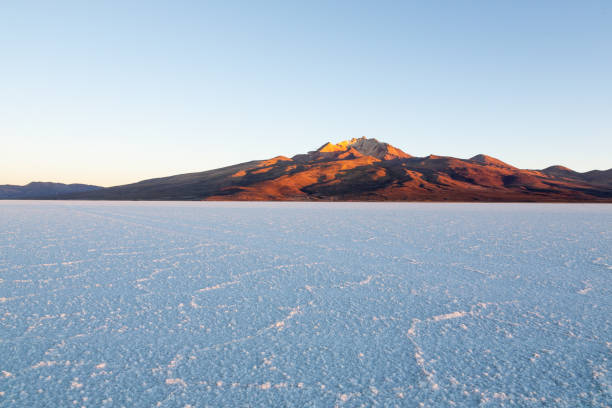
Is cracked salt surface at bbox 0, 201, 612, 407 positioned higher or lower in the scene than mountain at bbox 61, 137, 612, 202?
lower

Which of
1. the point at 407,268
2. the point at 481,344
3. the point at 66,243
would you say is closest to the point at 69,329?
the point at 481,344

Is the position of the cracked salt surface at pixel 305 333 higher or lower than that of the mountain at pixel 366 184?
lower

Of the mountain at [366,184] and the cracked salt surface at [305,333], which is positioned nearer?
the cracked salt surface at [305,333]

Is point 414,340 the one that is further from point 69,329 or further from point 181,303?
point 69,329

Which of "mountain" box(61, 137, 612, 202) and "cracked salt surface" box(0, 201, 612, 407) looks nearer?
"cracked salt surface" box(0, 201, 612, 407)
